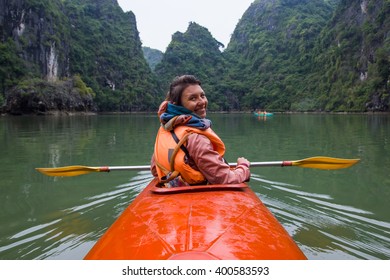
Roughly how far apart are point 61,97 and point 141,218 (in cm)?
4443

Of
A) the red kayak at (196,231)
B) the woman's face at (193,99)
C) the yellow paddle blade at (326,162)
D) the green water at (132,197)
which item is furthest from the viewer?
the yellow paddle blade at (326,162)

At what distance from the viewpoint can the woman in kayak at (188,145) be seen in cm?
231

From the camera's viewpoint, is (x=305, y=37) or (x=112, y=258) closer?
(x=112, y=258)

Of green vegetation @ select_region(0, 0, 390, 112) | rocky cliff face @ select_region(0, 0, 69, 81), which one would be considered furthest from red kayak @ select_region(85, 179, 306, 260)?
rocky cliff face @ select_region(0, 0, 69, 81)

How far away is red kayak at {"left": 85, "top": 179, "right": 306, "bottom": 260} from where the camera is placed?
1.44 metres

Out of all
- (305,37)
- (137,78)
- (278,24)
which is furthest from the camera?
(278,24)

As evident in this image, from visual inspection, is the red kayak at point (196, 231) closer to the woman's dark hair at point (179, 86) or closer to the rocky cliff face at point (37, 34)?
the woman's dark hair at point (179, 86)

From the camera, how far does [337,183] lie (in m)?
5.23

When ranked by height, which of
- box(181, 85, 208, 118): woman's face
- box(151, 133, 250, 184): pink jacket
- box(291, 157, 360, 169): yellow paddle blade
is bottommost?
box(291, 157, 360, 169): yellow paddle blade

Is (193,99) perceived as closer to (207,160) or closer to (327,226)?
(207,160)

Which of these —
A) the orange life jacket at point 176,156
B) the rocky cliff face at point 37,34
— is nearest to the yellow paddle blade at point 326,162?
the orange life jacket at point 176,156

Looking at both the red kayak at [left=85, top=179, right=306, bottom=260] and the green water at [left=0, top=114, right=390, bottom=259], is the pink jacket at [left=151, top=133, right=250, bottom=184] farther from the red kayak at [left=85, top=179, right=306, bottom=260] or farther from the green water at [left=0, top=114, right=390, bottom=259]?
the green water at [left=0, top=114, right=390, bottom=259]

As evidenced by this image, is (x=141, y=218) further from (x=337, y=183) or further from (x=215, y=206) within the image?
(x=337, y=183)

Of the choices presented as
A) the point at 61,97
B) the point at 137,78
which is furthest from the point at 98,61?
the point at 61,97
